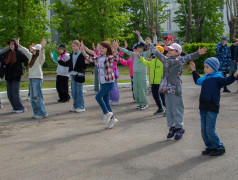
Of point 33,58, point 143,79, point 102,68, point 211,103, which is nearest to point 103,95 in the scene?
point 102,68

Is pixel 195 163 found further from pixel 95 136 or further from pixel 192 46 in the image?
pixel 192 46

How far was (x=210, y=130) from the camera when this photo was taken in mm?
5070

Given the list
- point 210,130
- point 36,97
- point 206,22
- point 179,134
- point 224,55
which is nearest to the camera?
point 210,130

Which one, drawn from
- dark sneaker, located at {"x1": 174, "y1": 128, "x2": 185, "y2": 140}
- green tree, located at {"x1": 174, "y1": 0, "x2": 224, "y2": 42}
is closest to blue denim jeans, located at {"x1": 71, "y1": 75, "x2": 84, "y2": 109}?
dark sneaker, located at {"x1": 174, "y1": 128, "x2": 185, "y2": 140}

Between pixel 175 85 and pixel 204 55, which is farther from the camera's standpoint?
pixel 204 55

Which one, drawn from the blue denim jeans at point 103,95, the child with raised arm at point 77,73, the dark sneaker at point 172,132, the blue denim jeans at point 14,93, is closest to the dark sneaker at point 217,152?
the dark sneaker at point 172,132

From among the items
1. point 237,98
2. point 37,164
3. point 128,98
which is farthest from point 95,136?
point 237,98

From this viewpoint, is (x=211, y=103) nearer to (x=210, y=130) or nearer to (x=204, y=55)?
(x=210, y=130)

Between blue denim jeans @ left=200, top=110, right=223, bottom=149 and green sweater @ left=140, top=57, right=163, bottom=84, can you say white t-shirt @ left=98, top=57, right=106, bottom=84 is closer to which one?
green sweater @ left=140, top=57, right=163, bottom=84

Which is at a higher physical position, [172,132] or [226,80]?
[226,80]

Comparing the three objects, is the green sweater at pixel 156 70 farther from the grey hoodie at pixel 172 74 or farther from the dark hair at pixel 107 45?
the grey hoodie at pixel 172 74

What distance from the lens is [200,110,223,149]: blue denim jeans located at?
5070 millimetres

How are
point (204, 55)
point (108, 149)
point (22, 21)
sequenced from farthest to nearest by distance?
1. point (204, 55)
2. point (22, 21)
3. point (108, 149)

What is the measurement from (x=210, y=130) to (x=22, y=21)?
54.4 feet
